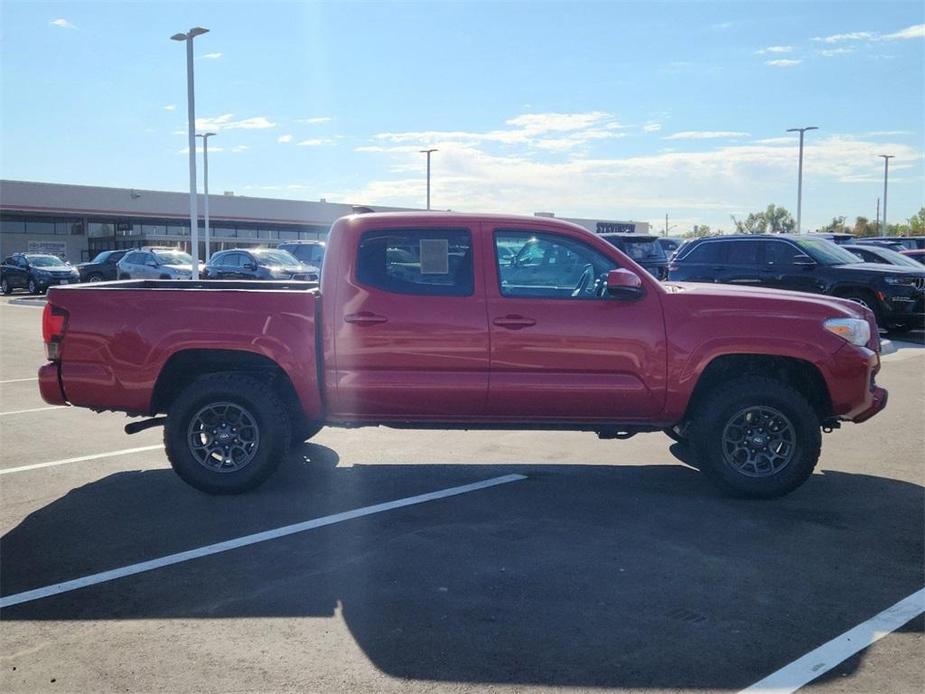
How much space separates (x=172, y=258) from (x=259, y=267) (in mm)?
7027

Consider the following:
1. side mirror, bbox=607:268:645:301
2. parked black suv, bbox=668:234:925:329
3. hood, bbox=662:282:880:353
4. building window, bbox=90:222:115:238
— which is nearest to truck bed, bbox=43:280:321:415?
side mirror, bbox=607:268:645:301

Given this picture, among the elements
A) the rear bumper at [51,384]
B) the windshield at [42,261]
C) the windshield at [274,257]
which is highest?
the windshield at [274,257]

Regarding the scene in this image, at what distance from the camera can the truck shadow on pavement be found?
13.8 ft

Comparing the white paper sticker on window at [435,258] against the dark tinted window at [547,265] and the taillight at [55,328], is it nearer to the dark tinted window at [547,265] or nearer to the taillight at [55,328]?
the dark tinted window at [547,265]

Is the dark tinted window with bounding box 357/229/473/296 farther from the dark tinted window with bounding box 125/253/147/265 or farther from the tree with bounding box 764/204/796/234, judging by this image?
the tree with bounding box 764/204/796/234

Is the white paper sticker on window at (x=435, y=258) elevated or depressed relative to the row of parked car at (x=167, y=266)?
elevated

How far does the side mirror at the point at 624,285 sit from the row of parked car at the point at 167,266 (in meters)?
14.3

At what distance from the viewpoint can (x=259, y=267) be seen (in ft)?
88.7

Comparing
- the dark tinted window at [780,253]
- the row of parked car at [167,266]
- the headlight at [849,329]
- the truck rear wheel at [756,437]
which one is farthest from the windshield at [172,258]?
the headlight at [849,329]

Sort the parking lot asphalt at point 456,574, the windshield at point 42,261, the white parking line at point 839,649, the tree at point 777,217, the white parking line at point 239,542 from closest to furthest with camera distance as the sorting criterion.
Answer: the white parking line at point 839,649 → the parking lot asphalt at point 456,574 → the white parking line at point 239,542 → the windshield at point 42,261 → the tree at point 777,217

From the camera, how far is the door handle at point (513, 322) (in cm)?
659

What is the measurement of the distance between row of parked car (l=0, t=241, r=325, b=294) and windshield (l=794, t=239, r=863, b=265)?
10.1m

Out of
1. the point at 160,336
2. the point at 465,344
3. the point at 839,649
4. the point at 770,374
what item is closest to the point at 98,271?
the point at 160,336

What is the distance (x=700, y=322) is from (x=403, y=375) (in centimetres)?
216
